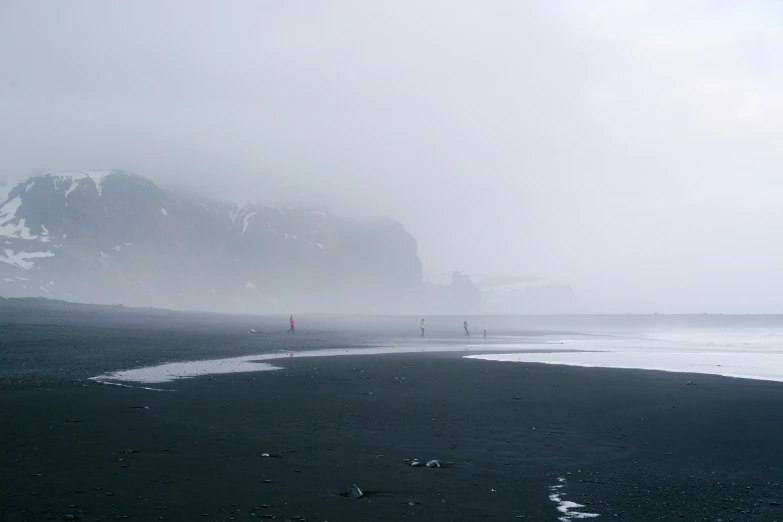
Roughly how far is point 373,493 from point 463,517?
170 centimetres

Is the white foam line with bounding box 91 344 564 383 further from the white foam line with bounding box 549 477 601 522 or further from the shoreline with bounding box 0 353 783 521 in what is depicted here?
the white foam line with bounding box 549 477 601 522

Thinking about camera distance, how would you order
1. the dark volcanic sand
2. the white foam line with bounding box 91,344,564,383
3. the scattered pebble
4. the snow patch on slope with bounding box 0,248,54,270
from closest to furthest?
the dark volcanic sand, the scattered pebble, the white foam line with bounding box 91,344,564,383, the snow patch on slope with bounding box 0,248,54,270

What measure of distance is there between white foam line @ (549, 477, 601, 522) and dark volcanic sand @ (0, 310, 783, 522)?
14 cm

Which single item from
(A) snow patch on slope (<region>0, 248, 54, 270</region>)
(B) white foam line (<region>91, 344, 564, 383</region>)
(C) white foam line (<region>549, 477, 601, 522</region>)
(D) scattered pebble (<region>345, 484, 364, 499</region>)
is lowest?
(C) white foam line (<region>549, 477, 601, 522</region>)

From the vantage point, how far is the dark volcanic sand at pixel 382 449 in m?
9.29

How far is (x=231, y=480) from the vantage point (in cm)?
1038

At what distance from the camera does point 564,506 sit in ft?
31.2

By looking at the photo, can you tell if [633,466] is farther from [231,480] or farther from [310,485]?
[231,480]

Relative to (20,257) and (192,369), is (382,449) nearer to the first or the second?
(192,369)

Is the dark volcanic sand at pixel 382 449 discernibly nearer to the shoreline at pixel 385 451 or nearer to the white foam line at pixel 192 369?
the shoreline at pixel 385 451

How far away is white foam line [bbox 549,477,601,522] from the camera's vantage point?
9.04 m

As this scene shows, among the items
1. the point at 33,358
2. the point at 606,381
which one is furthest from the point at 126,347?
the point at 606,381

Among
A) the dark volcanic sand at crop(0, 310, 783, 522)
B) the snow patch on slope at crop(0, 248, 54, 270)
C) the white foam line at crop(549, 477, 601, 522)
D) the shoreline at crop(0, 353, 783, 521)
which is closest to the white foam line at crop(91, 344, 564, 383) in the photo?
the dark volcanic sand at crop(0, 310, 783, 522)

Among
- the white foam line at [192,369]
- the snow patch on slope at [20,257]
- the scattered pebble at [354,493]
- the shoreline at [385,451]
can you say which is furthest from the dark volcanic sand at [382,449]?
the snow patch on slope at [20,257]
